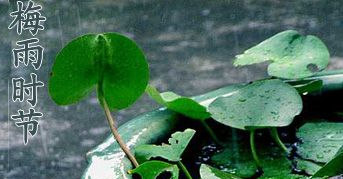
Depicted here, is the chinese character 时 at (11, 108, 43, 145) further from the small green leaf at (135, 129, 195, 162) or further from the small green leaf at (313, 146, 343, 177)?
the small green leaf at (313, 146, 343, 177)

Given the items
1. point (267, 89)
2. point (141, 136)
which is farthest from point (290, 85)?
point (141, 136)

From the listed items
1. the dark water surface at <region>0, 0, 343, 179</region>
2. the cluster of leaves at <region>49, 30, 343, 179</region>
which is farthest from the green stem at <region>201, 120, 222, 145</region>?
the dark water surface at <region>0, 0, 343, 179</region>

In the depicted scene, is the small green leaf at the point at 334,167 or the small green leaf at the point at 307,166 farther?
the small green leaf at the point at 307,166

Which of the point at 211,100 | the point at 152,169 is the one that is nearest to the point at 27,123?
the point at 211,100

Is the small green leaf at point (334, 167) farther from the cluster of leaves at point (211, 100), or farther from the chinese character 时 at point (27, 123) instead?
the chinese character 时 at point (27, 123)

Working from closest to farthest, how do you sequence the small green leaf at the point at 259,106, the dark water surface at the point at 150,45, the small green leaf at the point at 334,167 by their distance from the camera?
1. the small green leaf at the point at 334,167
2. the small green leaf at the point at 259,106
3. the dark water surface at the point at 150,45

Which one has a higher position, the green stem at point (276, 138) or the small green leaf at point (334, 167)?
the small green leaf at point (334, 167)

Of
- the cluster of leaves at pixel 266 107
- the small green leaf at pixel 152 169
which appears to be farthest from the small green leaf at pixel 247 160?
the small green leaf at pixel 152 169
